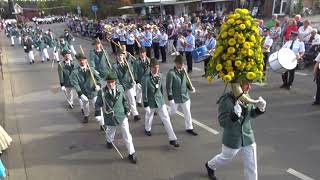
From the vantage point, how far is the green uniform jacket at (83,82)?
10.3 m

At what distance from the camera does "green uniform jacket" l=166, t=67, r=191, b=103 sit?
8.78 metres

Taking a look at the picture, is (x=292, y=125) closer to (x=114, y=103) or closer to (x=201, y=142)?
(x=201, y=142)

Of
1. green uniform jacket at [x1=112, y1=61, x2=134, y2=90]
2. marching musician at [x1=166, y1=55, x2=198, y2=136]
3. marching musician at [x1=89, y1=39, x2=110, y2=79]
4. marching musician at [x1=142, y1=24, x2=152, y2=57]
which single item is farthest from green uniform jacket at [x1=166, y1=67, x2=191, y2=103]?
marching musician at [x1=142, y1=24, x2=152, y2=57]

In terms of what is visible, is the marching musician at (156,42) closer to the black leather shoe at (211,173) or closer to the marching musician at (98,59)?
the marching musician at (98,59)

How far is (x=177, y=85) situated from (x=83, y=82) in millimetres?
2879

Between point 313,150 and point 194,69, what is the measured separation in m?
9.49

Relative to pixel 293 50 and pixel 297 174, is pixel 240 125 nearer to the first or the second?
pixel 297 174

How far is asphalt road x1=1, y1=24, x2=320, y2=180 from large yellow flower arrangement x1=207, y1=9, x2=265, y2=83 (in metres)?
2.22

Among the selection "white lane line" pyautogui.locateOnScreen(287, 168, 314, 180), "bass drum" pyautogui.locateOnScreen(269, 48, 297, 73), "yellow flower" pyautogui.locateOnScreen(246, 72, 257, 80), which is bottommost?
"white lane line" pyautogui.locateOnScreen(287, 168, 314, 180)

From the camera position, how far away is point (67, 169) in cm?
785

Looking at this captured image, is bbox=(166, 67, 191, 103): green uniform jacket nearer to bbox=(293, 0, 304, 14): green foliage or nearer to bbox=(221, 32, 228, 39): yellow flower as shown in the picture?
bbox=(221, 32, 228, 39): yellow flower

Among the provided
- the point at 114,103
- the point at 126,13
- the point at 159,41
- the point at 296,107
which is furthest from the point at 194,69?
the point at 126,13

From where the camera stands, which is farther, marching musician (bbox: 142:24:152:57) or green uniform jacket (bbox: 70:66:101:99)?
marching musician (bbox: 142:24:152:57)

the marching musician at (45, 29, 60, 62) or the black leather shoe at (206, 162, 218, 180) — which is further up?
the black leather shoe at (206, 162, 218, 180)
